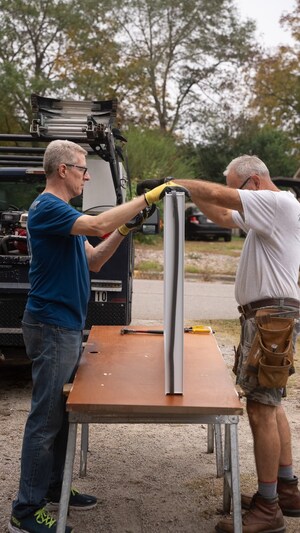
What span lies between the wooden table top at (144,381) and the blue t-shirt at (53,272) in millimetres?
319

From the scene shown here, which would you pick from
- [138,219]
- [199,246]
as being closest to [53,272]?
[138,219]

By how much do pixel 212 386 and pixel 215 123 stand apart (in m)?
37.2

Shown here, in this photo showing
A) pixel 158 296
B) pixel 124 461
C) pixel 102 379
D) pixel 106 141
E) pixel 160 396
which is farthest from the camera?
pixel 158 296

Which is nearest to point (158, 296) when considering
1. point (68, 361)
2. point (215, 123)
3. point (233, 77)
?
point (68, 361)

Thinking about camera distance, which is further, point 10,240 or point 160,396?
point 10,240

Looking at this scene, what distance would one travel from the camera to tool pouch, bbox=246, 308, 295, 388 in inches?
144

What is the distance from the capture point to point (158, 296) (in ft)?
42.9

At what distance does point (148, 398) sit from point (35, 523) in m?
0.92

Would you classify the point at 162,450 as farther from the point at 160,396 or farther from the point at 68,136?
the point at 68,136

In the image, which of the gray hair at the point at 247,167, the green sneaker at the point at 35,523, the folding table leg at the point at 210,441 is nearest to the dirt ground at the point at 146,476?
the folding table leg at the point at 210,441

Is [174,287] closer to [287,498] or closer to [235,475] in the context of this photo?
[235,475]

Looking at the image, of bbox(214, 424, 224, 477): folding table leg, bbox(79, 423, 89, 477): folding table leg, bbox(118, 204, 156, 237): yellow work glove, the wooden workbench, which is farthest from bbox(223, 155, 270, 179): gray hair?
bbox(79, 423, 89, 477): folding table leg

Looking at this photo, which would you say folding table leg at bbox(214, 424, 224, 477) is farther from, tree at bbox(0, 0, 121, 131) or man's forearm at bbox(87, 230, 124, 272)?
tree at bbox(0, 0, 121, 131)

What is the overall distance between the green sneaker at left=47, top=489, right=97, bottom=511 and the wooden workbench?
731 mm
